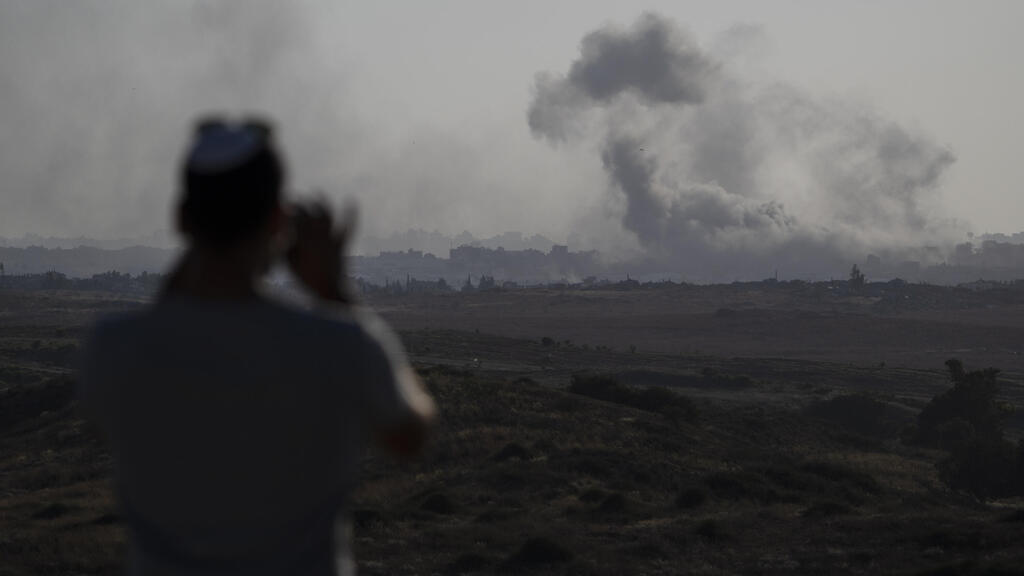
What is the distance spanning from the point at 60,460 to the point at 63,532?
1239cm

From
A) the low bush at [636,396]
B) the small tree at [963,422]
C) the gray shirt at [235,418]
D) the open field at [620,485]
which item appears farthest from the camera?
the low bush at [636,396]

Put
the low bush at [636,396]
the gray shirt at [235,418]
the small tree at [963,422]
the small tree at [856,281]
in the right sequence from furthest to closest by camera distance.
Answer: the small tree at [856,281]
the low bush at [636,396]
the small tree at [963,422]
the gray shirt at [235,418]

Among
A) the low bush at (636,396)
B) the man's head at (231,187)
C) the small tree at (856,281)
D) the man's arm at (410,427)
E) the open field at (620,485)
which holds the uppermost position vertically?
the small tree at (856,281)

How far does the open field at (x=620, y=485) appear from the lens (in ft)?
58.7

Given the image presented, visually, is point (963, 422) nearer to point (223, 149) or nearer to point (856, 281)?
point (223, 149)

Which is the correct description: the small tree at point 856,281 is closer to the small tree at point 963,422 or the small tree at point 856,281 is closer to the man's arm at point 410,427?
the small tree at point 963,422

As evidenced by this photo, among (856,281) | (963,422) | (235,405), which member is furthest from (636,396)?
(856,281)

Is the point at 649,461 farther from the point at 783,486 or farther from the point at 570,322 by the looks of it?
the point at 570,322

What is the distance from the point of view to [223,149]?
2.76 m

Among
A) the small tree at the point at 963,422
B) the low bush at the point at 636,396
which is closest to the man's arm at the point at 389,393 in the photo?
the small tree at the point at 963,422

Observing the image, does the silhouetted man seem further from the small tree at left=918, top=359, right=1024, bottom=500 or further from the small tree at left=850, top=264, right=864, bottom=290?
the small tree at left=850, top=264, right=864, bottom=290

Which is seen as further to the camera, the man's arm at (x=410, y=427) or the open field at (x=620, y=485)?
the open field at (x=620, y=485)

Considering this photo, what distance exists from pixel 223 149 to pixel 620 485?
23758mm

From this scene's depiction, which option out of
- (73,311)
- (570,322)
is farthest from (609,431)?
(73,311)
